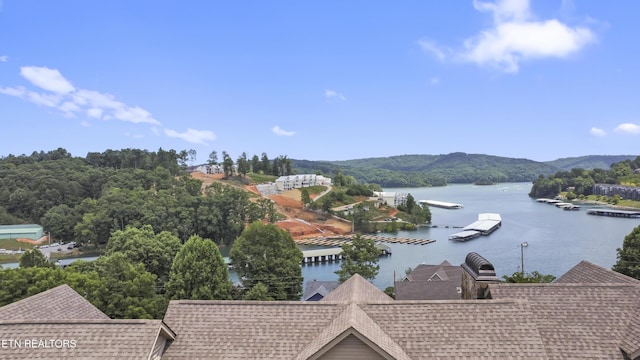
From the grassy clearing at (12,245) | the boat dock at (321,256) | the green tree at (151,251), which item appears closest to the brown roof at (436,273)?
the green tree at (151,251)

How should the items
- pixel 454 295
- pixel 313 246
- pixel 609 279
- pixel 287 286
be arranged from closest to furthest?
pixel 609 279 < pixel 454 295 < pixel 287 286 < pixel 313 246

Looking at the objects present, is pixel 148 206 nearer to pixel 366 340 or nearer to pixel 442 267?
pixel 442 267

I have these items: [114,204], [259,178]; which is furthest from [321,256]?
[259,178]

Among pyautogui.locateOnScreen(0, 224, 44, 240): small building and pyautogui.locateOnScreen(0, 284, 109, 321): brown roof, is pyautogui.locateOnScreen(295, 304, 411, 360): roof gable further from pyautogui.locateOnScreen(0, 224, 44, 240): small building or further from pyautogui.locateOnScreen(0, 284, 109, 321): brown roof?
pyautogui.locateOnScreen(0, 224, 44, 240): small building

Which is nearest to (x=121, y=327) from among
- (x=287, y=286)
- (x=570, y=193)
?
(x=287, y=286)

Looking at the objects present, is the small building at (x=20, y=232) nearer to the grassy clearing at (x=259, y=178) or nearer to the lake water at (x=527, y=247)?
the lake water at (x=527, y=247)

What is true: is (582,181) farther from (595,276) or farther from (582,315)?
(582,315)
